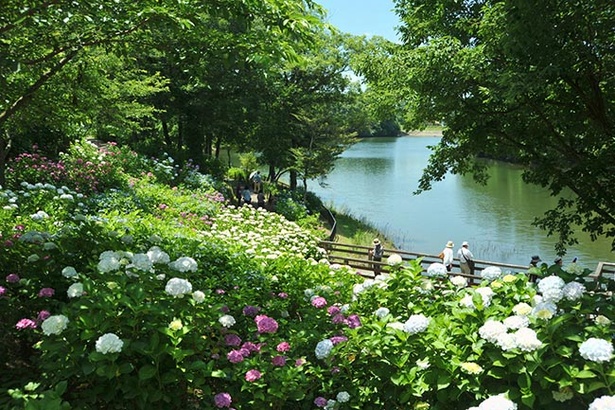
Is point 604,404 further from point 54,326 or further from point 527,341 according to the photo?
point 54,326

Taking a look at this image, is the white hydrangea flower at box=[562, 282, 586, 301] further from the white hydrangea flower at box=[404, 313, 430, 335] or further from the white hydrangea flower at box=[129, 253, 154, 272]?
the white hydrangea flower at box=[129, 253, 154, 272]

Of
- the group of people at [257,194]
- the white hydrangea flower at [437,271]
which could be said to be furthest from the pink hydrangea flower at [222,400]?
the group of people at [257,194]

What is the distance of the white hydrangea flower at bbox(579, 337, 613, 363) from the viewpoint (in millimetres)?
1948

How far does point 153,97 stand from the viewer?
72.6 feet

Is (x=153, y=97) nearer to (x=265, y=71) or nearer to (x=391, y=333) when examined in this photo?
(x=265, y=71)

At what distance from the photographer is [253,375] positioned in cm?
253

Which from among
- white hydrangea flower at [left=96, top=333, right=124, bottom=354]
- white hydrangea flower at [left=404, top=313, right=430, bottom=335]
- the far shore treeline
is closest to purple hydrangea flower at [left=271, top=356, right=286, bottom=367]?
white hydrangea flower at [left=404, top=313, right=430, bottom=335]

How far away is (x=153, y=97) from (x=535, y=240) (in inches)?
751

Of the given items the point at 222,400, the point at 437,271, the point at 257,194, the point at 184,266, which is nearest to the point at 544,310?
the point at 437,271

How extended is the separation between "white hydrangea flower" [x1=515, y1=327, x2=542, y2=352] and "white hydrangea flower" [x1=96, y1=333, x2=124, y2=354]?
1898 mm

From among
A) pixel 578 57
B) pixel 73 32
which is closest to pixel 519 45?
pixel 578 57

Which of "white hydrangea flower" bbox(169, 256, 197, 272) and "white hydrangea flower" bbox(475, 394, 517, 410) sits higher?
"white hydrangea flower" bbox(169, 256, 197, 272)

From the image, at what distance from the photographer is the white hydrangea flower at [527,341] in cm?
209

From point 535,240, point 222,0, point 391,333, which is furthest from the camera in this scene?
point 535,240
